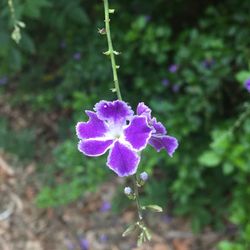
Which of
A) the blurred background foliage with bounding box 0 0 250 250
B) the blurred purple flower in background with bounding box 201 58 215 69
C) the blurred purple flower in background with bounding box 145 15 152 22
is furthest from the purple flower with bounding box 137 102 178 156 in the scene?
the blurred purple flower in background with bounding box 145 15 152 22

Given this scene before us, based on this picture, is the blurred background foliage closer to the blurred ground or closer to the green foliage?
the green foliage

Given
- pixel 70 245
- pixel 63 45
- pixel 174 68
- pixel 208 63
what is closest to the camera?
pixel 208 63

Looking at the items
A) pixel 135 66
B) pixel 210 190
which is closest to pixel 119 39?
pixel 135 66

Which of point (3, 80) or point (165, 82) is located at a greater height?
point (3, 80)

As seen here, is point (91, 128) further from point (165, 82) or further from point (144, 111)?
point (165, 82)

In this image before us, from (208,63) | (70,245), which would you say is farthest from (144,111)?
(70,245)

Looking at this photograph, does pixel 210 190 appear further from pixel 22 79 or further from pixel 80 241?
pixel 22 79

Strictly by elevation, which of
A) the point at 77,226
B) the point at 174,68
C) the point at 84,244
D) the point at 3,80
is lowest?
the point at 84,244
